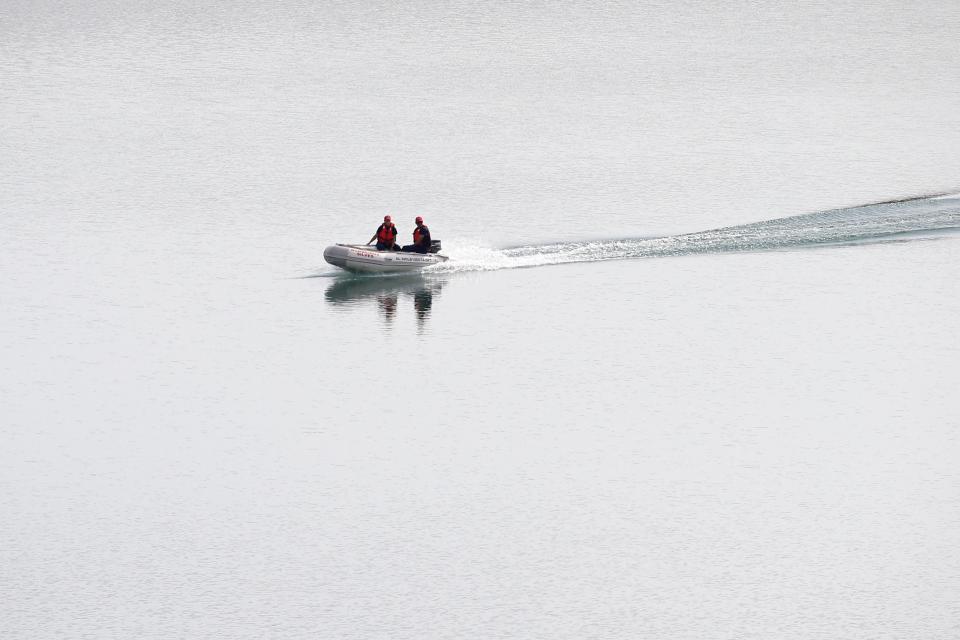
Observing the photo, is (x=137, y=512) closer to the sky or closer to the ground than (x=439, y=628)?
closer to the sky

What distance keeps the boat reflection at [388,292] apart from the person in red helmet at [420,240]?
85 cm

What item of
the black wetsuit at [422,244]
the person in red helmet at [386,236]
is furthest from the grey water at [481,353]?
the person in red helmet at [386,236]

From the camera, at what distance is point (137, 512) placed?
2780 centimetres

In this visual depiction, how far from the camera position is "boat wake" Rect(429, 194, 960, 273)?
4531cm

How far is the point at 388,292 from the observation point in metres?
43.0

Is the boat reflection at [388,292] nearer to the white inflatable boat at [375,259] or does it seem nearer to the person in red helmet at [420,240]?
the white inflatable boat at [375,259]

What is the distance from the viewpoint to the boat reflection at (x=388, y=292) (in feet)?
135

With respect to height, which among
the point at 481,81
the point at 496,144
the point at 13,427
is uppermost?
the point at 481,81

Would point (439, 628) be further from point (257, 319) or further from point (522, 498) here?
point (257, 319)

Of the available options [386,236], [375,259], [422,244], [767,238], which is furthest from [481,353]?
[767,238]

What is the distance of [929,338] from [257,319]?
17658 millimetres

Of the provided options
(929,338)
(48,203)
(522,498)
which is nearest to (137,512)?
(522,498)

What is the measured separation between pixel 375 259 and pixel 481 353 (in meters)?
7.79

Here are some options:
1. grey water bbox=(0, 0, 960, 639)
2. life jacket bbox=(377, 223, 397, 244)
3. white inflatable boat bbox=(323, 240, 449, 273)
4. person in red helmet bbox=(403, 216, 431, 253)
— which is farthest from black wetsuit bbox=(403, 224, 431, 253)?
grey water bbox=(0, 0, 960, 639)
